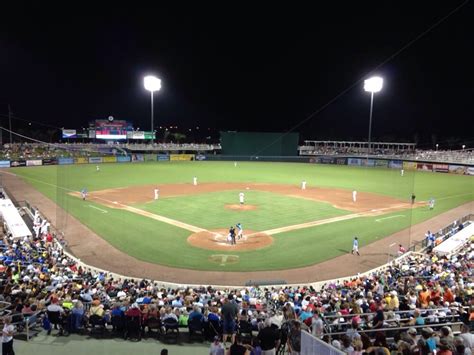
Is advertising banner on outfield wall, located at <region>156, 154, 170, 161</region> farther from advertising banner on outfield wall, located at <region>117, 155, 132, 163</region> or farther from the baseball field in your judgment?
the baseball field

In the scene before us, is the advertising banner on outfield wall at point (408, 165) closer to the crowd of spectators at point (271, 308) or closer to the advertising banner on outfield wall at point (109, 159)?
the advertising banner on outfield wall at point (109, 159)

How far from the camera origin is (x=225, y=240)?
21.9 meters

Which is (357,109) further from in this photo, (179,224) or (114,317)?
(114,317)

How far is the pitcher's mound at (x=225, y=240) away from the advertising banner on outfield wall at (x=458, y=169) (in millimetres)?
50586

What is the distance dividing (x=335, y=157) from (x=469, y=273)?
2692 inches

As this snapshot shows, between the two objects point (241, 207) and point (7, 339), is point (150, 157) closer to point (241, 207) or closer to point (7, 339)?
point (241, 207)

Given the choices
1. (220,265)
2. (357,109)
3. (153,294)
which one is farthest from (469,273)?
(357,109)

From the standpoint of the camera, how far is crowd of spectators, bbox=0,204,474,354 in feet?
23.4

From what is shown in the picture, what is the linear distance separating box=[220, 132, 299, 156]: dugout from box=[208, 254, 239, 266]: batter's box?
62.2 meters

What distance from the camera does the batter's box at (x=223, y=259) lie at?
18.5 metres

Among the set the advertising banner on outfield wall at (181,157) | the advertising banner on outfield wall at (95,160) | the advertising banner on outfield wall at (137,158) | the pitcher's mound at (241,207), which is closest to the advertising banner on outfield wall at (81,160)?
the advertising banner on outfield wall at (95,160)

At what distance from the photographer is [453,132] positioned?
3725 inches

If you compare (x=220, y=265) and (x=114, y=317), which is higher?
(x=114, y=317)

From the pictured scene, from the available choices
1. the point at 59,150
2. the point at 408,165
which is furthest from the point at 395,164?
the point at 59,150
